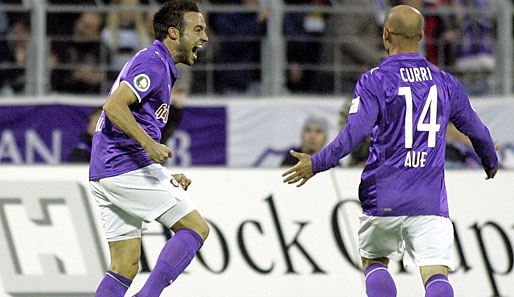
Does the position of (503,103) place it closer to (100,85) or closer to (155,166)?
(100,85)

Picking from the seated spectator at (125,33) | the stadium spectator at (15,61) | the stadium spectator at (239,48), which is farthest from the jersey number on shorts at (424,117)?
the stadium spectator at (15,61)

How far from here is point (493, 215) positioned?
7.80m

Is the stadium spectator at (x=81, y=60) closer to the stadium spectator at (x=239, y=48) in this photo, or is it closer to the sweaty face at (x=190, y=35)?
the stadium spectator at (x=239, y=48)

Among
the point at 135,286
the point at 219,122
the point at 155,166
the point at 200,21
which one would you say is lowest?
the point at 135,286

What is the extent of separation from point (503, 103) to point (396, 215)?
5926 mm

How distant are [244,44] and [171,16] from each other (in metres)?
5.19

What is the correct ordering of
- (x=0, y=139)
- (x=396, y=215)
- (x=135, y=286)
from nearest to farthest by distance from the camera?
1. (x=396, y=215)
2. (x=135, y=286)
3. (x=0, y=139)

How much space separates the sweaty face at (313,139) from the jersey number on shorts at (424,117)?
3571 mm

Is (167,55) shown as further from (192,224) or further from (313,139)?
(313,139)

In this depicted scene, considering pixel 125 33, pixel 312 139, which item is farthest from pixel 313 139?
pixel 125 33

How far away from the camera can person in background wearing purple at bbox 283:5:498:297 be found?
5.20 meters

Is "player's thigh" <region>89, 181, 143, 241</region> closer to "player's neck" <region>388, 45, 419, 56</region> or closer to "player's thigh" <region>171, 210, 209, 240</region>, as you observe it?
"player's thigh" <region>171, 210, 209, 240</region>

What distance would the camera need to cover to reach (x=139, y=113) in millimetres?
5324

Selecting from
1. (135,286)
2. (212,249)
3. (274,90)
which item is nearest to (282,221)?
(212,249)
